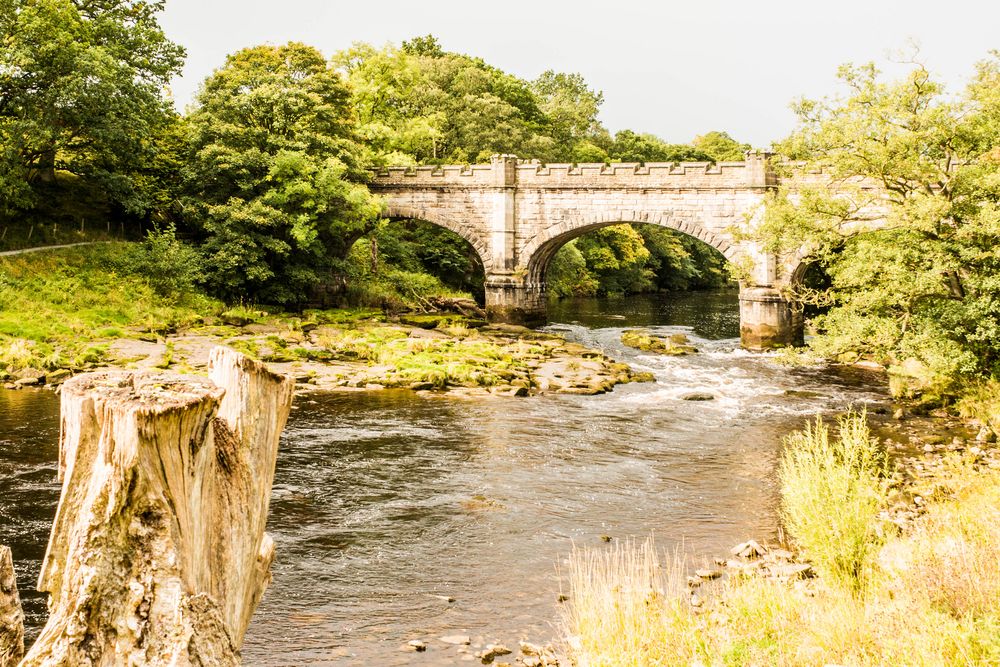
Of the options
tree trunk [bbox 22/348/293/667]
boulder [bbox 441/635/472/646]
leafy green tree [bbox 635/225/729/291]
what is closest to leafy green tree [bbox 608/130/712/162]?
leafy green tree [bbox 635/225/729/291]

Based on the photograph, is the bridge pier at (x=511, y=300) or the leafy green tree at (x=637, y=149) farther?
the leafy green tree at (x=637, y=149)

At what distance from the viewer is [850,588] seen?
8.14 meters

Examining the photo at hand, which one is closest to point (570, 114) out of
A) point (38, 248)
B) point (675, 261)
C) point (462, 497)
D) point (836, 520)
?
point (675, 261)

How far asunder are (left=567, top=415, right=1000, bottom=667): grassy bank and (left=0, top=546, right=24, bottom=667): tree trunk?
4225 mm

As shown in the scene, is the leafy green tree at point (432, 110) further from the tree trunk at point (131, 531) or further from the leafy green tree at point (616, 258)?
the tree trunk at point (131, 531)

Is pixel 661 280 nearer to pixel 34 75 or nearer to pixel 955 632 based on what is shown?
pixel 34 75

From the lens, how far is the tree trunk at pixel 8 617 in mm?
3902

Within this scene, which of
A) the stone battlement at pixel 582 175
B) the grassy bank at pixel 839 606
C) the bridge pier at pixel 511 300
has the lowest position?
the grassy bank at pixel 839 606

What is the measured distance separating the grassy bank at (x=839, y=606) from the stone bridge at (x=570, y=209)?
22672mm

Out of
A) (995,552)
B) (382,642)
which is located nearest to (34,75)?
(382,642)

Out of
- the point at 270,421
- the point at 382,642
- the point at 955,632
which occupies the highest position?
the point at 270,421

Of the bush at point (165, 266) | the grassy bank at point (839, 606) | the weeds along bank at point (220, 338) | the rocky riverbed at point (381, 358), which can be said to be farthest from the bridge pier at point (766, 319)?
the grassy bank at point (839, 606)

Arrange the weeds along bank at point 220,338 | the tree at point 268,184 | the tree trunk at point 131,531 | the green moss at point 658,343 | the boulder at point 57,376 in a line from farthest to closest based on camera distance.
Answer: the green moss at point 658,343, the tree at point 268,184, the weeds along bank at point 220,338, the boulder at point 57,376, the tree trunk at point 131,531

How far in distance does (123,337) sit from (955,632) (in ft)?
81.0
